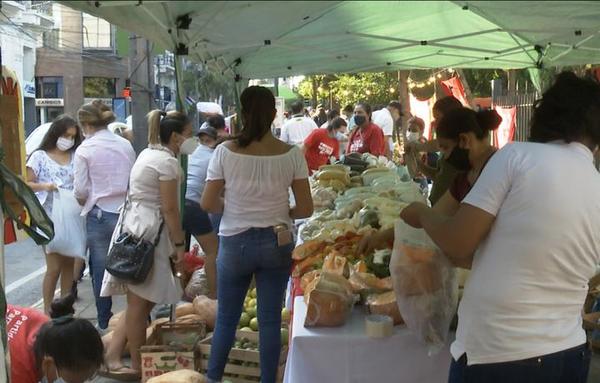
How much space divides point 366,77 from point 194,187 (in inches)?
942

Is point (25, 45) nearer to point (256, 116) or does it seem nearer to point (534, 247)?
point (256, 116)

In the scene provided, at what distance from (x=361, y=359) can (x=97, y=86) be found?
38937 mm

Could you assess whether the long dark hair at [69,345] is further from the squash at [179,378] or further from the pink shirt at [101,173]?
the pink shirt at [101,173]

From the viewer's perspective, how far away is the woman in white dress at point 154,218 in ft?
14.0

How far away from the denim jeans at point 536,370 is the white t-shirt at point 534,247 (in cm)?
2

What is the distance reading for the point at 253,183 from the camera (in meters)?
3.69

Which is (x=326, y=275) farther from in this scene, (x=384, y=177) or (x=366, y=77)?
(x=366, y=77)

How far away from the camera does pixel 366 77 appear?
29.3 metres

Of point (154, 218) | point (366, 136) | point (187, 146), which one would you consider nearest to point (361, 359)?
point (154, 218)

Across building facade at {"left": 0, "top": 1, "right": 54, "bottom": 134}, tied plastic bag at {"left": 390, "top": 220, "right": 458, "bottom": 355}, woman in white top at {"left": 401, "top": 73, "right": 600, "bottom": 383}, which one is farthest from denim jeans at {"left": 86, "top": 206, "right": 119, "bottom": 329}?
building facade at {"left": 0, "top": 1, "right": 54, "bottom": 134}

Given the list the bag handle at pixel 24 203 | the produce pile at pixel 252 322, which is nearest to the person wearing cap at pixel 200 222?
the produce pile at pixel 252 322

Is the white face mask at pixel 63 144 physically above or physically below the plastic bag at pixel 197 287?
above

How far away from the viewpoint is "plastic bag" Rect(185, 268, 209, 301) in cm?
596

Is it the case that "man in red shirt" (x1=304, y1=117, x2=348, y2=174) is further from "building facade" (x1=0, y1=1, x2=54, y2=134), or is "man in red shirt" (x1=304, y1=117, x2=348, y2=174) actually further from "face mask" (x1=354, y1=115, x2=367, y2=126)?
"building facade" (x1=0, y1=1, x2=54, y2=134)
